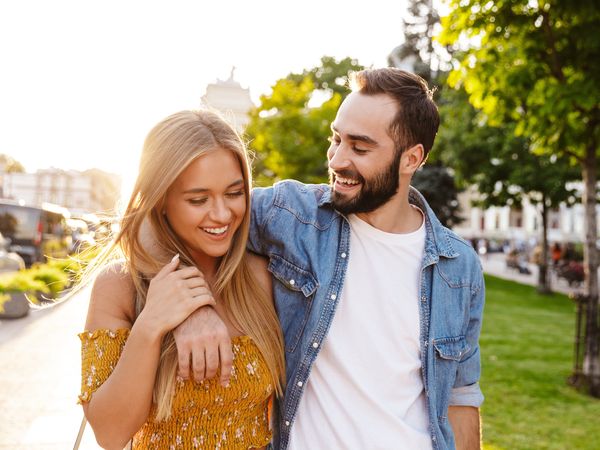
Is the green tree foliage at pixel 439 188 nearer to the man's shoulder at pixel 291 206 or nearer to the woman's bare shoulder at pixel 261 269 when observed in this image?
the man's shoulder at pixel 291 206

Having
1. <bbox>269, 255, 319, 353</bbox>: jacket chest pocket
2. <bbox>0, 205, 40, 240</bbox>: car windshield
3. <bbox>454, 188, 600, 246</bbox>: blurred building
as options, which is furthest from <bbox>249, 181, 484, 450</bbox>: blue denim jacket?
<bbox>454, 188, 600, 246</bbox>: blurred building

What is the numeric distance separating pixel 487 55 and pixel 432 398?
6106mm

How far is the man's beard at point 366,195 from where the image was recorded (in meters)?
2.68

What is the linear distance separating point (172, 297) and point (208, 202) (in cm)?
38

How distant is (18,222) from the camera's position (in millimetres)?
21203

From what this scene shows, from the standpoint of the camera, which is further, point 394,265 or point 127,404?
point 394,265

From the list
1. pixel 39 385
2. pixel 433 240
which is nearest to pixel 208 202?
pixel 433 240

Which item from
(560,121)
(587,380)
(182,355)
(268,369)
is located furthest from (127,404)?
(587,380)

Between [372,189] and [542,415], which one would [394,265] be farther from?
[542,415]

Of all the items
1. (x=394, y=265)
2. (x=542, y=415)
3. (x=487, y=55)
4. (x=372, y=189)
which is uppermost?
(x=487, y=55)

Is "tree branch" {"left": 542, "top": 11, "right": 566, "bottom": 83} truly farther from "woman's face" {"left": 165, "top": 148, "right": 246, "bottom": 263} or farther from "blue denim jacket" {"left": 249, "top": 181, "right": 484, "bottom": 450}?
"woman's face" {"left": 165, "top": 148, "right": 246, "bottom": 263}

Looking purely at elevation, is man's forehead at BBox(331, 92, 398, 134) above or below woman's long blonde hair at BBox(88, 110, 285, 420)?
above

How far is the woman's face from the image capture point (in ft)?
7.30

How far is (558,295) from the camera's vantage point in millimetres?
22688
